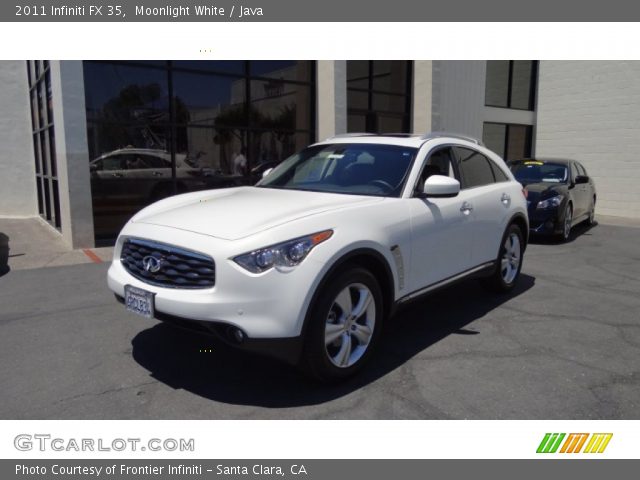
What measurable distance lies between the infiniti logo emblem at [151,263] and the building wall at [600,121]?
14.5 meters

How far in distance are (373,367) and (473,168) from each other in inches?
96.7

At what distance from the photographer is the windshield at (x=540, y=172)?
10.5 metres

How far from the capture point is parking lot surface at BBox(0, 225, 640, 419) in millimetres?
3377

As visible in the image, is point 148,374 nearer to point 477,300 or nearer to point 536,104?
point 477,300

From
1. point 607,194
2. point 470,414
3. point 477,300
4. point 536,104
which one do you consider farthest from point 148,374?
point 536,104

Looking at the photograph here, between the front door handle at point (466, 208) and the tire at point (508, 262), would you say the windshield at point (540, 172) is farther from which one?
the front door handle at point (466, 208)

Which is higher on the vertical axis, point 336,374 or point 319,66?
point 319,66

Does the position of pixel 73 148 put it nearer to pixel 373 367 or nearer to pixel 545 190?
pixel 373 367

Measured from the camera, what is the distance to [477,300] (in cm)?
580

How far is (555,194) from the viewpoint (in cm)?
969

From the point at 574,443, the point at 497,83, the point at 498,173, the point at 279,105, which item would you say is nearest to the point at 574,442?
the point at 574,443

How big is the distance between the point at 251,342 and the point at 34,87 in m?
10.9

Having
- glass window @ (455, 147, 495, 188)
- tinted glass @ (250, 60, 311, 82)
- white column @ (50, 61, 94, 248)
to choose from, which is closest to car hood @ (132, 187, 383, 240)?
glass window @ (455, 147, 495, 188)

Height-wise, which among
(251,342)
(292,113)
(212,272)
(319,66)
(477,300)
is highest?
(319,66)
